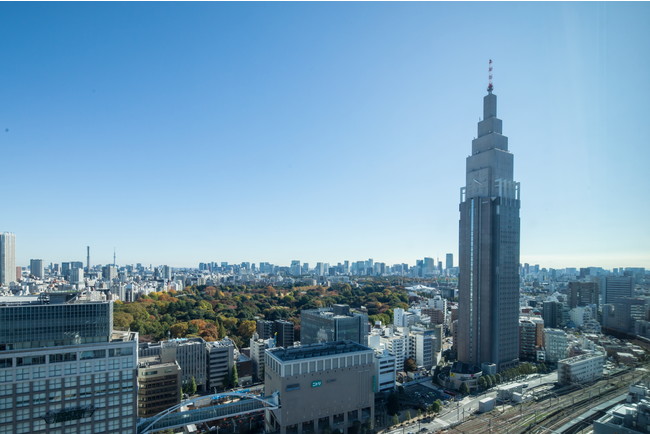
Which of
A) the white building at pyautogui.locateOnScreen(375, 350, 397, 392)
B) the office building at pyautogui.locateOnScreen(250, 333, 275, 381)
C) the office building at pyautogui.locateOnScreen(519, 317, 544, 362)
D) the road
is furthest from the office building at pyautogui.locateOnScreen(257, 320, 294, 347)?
the office building at pyautogui.locateOnScreen(519, 317, 544, 362)

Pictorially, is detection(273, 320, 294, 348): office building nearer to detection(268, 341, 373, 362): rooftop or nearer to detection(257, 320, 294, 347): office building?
detection(257, 320, 294, 347): office building

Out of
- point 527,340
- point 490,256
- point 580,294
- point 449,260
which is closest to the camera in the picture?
point 490,256

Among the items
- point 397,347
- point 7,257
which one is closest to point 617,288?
point 397,347

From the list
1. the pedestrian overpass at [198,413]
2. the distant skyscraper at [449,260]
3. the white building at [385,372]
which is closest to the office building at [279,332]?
the white building at [385,372]

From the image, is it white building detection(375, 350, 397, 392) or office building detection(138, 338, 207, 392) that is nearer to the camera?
white building detection(375, 350, 397, 392)

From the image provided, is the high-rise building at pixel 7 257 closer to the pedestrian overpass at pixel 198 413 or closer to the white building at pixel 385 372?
the pedestrian overpass at pixel 198 413

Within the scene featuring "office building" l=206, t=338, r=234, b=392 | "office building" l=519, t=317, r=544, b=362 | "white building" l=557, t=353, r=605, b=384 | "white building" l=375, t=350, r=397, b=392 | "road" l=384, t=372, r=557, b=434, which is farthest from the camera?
"office building" l=519, t=317, r=544, b=362

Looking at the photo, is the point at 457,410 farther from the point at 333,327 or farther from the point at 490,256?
the point at 490,256

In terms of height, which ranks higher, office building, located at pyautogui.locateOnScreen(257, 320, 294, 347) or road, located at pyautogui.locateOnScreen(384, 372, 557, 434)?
office building, located at pyautogui.locateOnScreen(257, 320, 294, 347)
